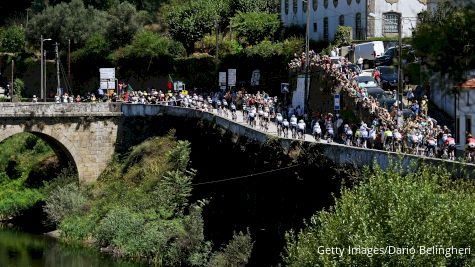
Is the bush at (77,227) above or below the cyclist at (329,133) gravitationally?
below

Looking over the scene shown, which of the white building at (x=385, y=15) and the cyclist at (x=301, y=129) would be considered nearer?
the cyclist at (x=301, y=129)


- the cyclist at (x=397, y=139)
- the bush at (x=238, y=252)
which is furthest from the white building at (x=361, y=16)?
the bush at (x=238, y=252)

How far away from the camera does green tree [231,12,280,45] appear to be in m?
71.5

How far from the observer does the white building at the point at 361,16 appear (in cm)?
6069

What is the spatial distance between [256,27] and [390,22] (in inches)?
513

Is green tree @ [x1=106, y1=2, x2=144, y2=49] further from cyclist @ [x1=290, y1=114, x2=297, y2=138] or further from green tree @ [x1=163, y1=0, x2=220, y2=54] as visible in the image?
cyclist @ [x1=290, y1=114, x2=297, y2=138]

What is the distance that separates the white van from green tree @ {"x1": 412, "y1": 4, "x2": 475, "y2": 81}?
42638 millimetres

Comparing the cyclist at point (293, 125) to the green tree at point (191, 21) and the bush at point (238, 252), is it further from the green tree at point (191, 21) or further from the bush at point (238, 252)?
the green tree at point (191, 21)

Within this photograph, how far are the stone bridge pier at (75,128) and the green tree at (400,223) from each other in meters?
30.6

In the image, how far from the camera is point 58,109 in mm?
57531

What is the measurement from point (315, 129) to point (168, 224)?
846 cm

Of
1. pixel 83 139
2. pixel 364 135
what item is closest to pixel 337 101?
pixel 364 135

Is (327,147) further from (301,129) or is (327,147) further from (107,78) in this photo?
(107,78)

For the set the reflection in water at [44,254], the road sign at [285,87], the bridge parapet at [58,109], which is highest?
the road sign at [285,87]
